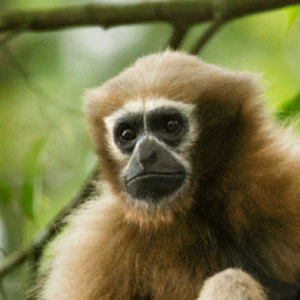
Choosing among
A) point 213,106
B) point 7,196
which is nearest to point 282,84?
point 213,106

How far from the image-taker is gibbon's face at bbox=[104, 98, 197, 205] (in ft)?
16.0

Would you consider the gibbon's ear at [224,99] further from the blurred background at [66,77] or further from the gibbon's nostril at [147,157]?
the blurred background at [66,77]

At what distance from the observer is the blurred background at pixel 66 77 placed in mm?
7090

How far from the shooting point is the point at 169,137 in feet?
16.8

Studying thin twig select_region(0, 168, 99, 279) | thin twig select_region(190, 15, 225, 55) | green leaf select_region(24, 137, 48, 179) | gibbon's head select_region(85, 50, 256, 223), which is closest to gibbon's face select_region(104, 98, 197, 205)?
gibbon's head select_region(85, 50, 256, 223)

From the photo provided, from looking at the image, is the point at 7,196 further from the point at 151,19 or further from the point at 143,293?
the point at 151,19

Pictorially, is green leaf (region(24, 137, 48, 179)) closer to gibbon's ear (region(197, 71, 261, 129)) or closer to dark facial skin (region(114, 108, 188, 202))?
dark facial skin (region(114, 108, 188, 202))

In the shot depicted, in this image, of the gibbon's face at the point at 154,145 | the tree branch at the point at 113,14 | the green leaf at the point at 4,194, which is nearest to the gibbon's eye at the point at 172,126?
the gibbon's face at the point at 154,145

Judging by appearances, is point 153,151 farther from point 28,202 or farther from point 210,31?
point 210,31

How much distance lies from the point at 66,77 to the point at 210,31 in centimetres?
498

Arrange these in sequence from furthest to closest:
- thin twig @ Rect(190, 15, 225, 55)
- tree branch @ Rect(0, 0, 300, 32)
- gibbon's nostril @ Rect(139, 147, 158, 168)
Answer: tree branch @ Rect(0, 0, 300, 32) < thin twig @ Rect(190, 15, 225, 55) < gibbon's nostril @ Rect(139, 147, 158, 168)

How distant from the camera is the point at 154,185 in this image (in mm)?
4895

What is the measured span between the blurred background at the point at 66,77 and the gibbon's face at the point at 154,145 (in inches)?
59.5

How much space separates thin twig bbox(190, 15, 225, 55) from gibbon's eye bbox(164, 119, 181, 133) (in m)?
1.40
